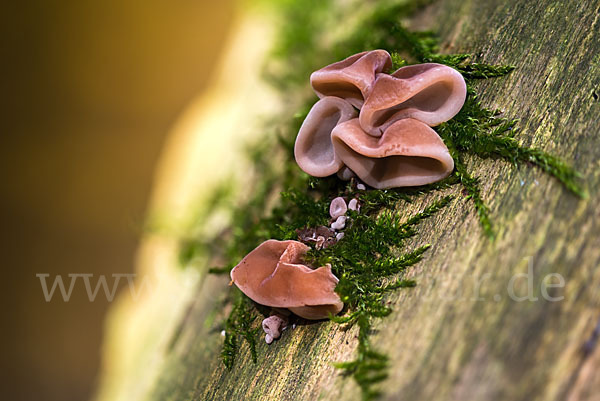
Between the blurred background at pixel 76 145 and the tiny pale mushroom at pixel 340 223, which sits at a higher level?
the tiny pale mushroom at pixel 340 223

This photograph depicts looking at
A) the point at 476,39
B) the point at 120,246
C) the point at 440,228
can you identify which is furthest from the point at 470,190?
the point at 120,246

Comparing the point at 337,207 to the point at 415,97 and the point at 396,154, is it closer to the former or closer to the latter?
the point at 396,154

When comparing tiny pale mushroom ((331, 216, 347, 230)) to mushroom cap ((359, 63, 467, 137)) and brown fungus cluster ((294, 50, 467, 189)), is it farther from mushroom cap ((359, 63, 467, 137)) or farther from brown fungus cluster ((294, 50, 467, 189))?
mushroom cap ((359, 63, 467, 137))

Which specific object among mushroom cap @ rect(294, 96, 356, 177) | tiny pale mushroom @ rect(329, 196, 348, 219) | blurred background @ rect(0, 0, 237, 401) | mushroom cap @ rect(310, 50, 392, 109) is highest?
mushroom cap @ rect(310, 50, 392, 109)

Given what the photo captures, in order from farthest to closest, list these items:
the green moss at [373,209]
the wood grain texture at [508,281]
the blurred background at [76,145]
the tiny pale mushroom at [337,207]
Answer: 1. the blurred background at [76,145]
2. the tiny pale mushroom at [337,207]
3. the green moss at [373,209]
4. the wood grain texture at [508,281]

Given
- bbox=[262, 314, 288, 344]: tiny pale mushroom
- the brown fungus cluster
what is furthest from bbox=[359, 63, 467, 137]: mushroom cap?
bbox=[262, 314, 288, 344]: tiny pale mushroom

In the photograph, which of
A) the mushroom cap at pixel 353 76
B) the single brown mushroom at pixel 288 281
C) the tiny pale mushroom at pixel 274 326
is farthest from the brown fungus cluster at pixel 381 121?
the tiny pale mushroom at pixel 274 326

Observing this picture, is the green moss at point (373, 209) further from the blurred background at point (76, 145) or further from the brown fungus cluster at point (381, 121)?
the blurred background at point (76, 145)
